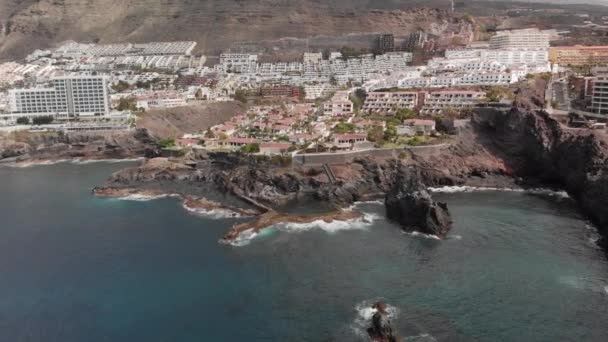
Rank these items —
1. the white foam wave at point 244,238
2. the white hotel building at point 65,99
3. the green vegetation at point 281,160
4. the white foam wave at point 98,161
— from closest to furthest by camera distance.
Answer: the white foam wave at point 244,238 → the green vegetation at point 281,160 → the white foam wave at point 98,161 → the white hotel building at point 65,99

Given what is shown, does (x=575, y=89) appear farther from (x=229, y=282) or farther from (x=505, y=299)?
(x=229, y=282)

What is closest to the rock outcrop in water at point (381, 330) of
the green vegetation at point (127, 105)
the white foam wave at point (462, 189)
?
the white foam wave at point (462, 189)

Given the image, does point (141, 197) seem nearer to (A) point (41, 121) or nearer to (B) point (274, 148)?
(B) point (274, 148)

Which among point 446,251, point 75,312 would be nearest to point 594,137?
point 446,251

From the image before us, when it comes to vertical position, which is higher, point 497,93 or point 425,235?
point 497,93

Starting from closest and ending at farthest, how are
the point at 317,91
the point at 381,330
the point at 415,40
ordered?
the point at 381,330, the point at 317,91, the point at 415,40

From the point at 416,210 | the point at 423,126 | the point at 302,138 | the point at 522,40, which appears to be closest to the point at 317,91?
the point at 522,40

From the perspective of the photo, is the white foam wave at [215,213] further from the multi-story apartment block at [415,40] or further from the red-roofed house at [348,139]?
the multi-story apartment block at [415,40]
